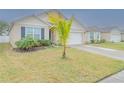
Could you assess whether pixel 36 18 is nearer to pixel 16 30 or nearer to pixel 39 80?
pixel 16 30

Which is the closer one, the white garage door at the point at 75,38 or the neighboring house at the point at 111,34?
the white garage door at the point at 75,38

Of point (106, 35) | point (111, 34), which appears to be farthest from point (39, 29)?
point (111, 34)

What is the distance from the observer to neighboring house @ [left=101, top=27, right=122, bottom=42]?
32531 mm

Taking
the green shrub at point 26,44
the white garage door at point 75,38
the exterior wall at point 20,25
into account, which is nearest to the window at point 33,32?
the exterior wall at point 20,25

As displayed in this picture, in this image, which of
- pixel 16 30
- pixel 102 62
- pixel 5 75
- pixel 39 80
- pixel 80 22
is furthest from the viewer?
pixel 80 22

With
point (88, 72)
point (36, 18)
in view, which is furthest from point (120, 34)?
point (88, 72)

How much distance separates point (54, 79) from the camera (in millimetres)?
7844

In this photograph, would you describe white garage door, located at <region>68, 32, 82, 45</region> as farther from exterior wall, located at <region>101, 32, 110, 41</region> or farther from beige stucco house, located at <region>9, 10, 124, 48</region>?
exterior wall, located at <region>101, 32, 110, 41</region>

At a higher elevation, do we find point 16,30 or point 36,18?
point 36,18

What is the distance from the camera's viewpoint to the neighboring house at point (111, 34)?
3253cm

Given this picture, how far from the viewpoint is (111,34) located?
3278cm

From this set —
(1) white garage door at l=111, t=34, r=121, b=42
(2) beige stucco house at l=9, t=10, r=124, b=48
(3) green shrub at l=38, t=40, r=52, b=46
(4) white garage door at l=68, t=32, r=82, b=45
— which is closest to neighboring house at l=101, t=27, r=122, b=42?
(1) white garage door at l=111, t=34, r=121, b=42

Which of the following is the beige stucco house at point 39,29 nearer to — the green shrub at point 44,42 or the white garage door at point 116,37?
the green shrub at point 44,42

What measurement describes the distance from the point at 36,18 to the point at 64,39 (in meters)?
7.62
